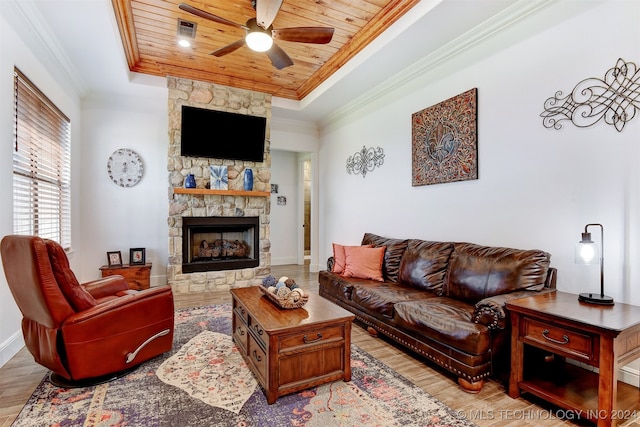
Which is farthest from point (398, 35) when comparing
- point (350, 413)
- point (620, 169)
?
point (350, 413)

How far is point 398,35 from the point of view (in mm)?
3168

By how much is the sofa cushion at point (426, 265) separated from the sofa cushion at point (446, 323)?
286 millimetres

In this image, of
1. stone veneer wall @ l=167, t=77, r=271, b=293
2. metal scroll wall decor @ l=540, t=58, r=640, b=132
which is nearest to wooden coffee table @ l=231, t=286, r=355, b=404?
metal scroll wall decor @ l=540, t=58, r=640, b=132

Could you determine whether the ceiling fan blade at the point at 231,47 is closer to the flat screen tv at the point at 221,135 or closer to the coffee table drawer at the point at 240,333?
the flat screen tv at the point at 221,135

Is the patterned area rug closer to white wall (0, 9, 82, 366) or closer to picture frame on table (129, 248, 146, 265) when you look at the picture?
white wall (0, 9, 82, 366)

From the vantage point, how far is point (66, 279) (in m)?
2.01

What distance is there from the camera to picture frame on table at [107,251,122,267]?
4791mm

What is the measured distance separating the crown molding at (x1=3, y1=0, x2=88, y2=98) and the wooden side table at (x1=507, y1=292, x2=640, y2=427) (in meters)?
4.36

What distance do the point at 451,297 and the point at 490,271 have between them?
0.44 m

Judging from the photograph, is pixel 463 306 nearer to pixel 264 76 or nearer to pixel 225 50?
pixel 225 50

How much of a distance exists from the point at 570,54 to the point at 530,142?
2.31 feet

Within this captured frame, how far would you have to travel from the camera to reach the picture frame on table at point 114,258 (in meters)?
4.79

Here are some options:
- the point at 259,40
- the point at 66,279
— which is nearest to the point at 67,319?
the point at 66,279

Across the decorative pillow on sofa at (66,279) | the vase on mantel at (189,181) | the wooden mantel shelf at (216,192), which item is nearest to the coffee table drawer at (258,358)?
the decorative pillow on sofa at (66,279)
